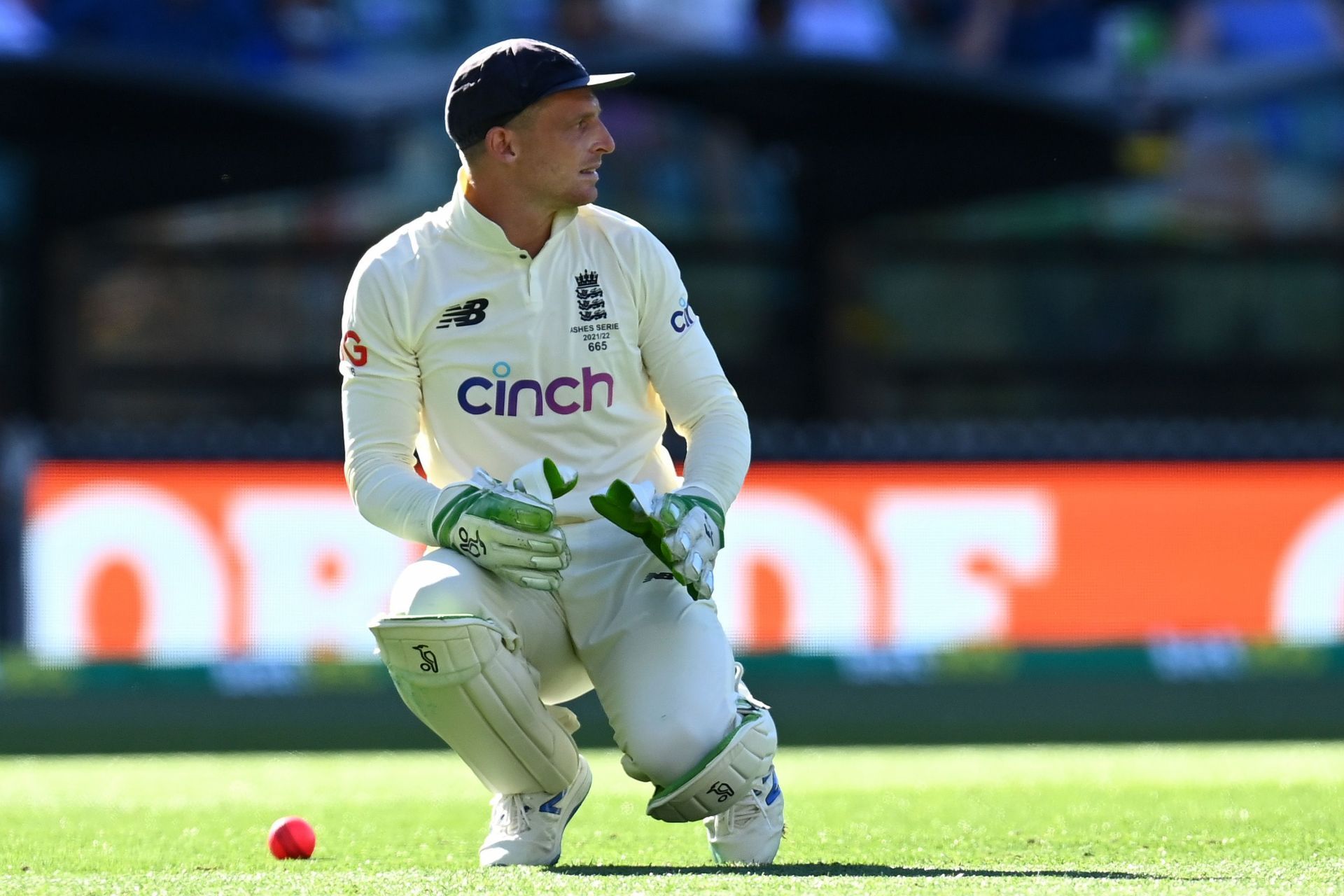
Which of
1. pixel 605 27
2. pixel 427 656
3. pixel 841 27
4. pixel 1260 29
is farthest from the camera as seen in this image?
pixel 1260 29

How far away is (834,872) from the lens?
4.11 metres

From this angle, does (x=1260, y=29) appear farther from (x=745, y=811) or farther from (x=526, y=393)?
(x=745, y=811)

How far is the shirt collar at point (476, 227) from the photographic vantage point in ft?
14.5

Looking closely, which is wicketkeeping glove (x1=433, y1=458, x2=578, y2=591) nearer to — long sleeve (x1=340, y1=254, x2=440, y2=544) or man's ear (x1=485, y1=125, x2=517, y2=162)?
long sleeve (x1=340, y1=254, x2=440, y2=544)

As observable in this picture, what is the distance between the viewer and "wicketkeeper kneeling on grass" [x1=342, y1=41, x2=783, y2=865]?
167 inches

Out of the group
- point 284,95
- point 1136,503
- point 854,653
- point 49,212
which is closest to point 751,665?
point 854,653

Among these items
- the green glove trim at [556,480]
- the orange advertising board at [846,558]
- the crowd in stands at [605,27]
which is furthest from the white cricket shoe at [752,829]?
the crowd in stands at [605,27]

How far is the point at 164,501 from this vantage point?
8.39 meters

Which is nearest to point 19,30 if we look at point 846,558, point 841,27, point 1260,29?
point 841,27

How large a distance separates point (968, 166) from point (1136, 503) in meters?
3.90

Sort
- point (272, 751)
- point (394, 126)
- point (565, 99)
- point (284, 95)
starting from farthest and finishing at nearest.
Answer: point (394, 126) < point (284, 95) < point (272, 751) < point (565, 99)

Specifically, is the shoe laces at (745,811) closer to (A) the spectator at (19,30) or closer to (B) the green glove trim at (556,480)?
(B) the green glove trim at (556,480)

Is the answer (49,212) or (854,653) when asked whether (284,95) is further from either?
(854,653)

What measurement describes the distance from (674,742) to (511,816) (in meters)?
0.40
